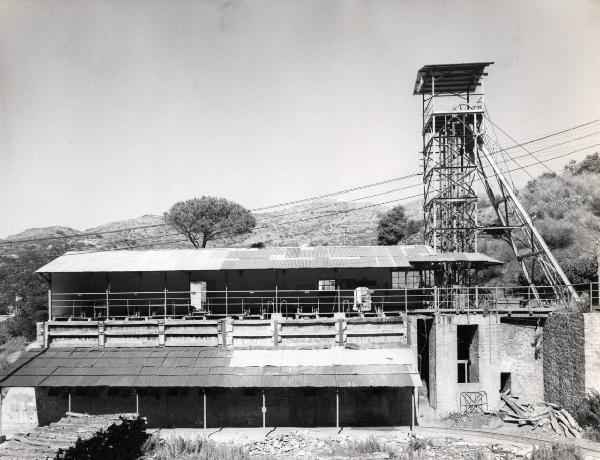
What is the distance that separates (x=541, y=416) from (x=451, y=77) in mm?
23538

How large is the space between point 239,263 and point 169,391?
7623 mm

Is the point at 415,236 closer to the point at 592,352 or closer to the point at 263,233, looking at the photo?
the point at 592,352

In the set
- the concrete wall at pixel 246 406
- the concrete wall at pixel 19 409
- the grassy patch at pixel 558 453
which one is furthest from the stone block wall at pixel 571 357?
the concrete wall at pixel 19 409

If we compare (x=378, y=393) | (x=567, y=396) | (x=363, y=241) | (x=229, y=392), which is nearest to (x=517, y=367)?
(x=567, y=396)

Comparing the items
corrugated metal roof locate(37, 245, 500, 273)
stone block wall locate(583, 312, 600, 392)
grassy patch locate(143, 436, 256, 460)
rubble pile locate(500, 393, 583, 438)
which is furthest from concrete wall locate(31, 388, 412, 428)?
stone block wall locate(583, 312, 600, 392)

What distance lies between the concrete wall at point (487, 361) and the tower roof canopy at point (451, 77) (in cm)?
1824

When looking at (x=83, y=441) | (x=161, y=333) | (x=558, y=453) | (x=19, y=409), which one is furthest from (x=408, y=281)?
(x=83, y=441)

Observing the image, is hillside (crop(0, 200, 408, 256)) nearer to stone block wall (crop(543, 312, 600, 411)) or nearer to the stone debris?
stone block wall (crop(543, 312, 600, 411))

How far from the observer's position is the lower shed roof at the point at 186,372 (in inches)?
887

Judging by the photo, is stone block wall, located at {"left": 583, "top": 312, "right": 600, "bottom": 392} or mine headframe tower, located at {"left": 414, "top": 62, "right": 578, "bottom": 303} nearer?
stone block wall, located at {"left": 583, "top": 312, "right": 600, "bottom": 392}

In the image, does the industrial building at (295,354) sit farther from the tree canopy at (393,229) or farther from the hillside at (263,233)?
the hillside at (263,233)

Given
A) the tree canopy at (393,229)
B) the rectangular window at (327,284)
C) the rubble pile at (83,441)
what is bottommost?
the rubble pile at (83,441)

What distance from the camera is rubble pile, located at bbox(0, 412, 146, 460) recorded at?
54.7 feet

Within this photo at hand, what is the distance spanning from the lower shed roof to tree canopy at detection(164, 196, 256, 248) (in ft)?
110
